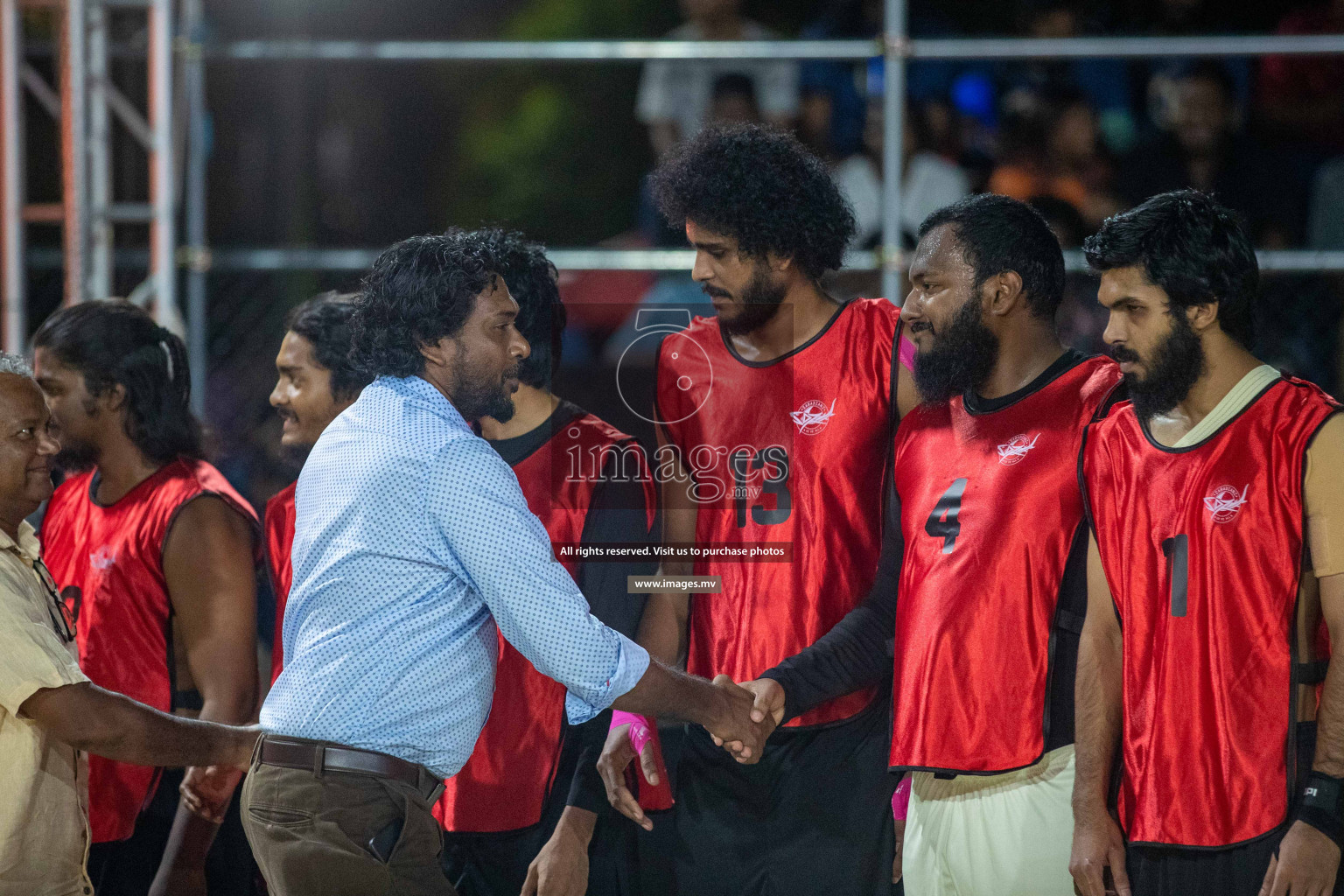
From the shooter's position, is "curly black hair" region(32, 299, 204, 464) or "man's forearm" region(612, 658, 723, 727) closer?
"man's forearm" region(612, 658, 723, 727)

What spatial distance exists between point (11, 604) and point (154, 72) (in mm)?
2669

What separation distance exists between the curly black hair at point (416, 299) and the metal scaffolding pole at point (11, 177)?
244 centimetres

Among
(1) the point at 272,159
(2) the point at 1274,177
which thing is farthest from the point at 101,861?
(2) the point at 1274,177

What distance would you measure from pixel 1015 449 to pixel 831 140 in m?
3.72

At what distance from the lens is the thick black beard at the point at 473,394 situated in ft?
8.75

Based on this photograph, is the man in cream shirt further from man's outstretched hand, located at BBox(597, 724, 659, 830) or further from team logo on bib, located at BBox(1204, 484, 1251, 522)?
team logo on bib, located at BBox(1204, 484, 1251, 522)

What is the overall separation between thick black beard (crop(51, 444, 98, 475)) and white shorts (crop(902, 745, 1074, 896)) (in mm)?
2271

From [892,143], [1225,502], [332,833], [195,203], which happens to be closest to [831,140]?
[892,143]

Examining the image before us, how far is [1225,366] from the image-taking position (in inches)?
98.8

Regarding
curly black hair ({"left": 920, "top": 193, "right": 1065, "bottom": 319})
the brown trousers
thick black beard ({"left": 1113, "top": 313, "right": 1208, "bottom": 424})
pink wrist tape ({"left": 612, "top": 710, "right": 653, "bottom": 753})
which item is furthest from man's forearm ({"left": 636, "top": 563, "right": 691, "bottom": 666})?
thick black beard ({"left": 1113, "top": 313, "right": 1208, "bottom": 424})

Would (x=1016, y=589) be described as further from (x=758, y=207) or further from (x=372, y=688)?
(x=372, y=688)

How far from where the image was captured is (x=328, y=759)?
240 cm

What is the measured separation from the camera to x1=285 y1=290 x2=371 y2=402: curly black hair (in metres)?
3.35

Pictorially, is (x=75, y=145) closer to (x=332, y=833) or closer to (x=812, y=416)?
(x=812, y=416)
